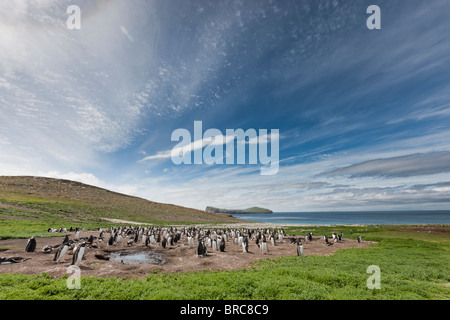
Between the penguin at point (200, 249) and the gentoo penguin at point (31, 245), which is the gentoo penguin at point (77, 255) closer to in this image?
the gentoo penguin at point (31, 245)

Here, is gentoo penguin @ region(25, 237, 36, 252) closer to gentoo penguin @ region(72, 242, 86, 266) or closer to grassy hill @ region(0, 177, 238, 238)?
gentoo penguin @ region(72, 242, 86, 266)

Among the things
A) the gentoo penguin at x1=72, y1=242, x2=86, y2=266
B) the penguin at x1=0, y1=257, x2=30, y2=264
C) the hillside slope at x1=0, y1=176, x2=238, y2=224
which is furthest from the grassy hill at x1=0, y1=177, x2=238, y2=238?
the gentoo penguin at x1=72, y1=242, x2=86, y2=266

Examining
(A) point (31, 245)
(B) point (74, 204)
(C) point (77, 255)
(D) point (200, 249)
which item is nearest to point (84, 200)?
(B) point (74, 204)

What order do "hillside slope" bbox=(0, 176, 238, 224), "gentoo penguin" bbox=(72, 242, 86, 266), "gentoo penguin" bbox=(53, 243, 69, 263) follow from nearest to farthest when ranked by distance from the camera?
"gentoo penguin" bbox=(72, 242, 86, 266) → "gentoo penguin" bbox=(53, 243, 69, 263) → "hillside slope" bbox=(0, 176, 238, 224)

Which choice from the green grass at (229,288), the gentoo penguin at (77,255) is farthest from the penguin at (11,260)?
the green grass at (229,288)

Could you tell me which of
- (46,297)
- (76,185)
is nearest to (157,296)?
(46,297)

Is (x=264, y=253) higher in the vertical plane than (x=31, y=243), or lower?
lower

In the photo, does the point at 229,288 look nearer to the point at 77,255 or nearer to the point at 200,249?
the point at 200,249

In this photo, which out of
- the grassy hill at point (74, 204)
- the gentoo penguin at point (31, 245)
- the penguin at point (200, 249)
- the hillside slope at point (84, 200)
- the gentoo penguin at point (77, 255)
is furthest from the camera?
the hillside slope at point (84, 200)

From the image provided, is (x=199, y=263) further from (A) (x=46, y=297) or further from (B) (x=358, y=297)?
(B) (x=358, y=297)
